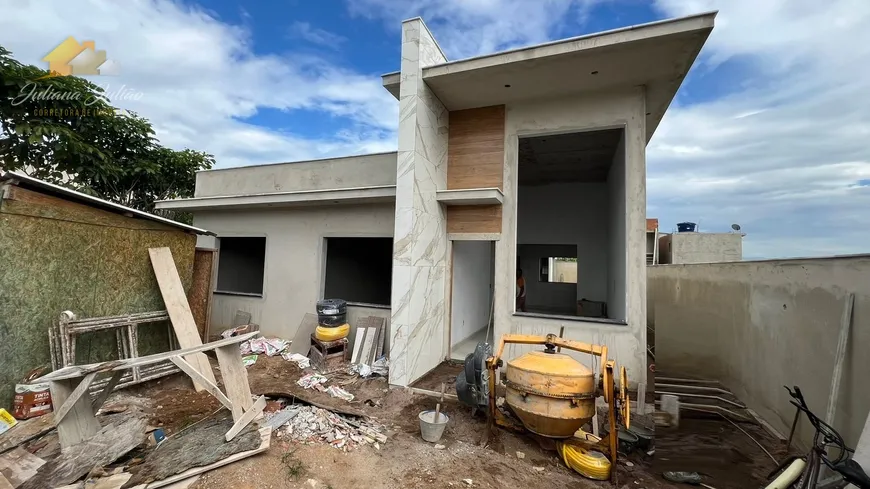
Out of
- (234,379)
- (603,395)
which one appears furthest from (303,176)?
(603,395)

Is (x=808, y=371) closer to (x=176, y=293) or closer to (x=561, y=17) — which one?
(x=561, y=17)

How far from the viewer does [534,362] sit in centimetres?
339

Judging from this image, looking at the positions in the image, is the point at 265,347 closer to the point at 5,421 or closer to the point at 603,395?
the point at 5,421

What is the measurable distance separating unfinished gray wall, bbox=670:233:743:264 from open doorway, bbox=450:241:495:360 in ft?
34.3

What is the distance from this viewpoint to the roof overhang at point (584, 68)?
4.32 metres

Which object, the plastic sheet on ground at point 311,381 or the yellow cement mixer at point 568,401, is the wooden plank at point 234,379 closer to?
the plastic sheet on ground at point 311,381


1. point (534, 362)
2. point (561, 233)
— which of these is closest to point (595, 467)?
point (534, 362)

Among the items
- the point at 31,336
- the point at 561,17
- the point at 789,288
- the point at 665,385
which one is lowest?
the point at 665,385

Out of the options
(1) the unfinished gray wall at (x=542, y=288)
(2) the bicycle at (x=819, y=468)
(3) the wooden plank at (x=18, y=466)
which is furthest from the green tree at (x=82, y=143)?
(2) the bicycle at (x=819, y=468)

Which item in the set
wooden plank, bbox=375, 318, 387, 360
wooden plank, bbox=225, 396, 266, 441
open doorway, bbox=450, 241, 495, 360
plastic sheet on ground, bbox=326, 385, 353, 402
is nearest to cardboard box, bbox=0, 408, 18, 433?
wooden plank, bbox=225, 396, 266, 441

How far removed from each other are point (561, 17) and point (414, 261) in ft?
15.6

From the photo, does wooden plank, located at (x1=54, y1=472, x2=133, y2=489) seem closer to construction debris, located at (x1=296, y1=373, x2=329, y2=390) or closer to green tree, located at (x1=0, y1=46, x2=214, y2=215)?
construction debris, located at (x1=296, y1=373, x2=329, y2=390)

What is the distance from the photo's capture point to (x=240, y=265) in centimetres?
932

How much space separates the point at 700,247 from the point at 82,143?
2152cm
